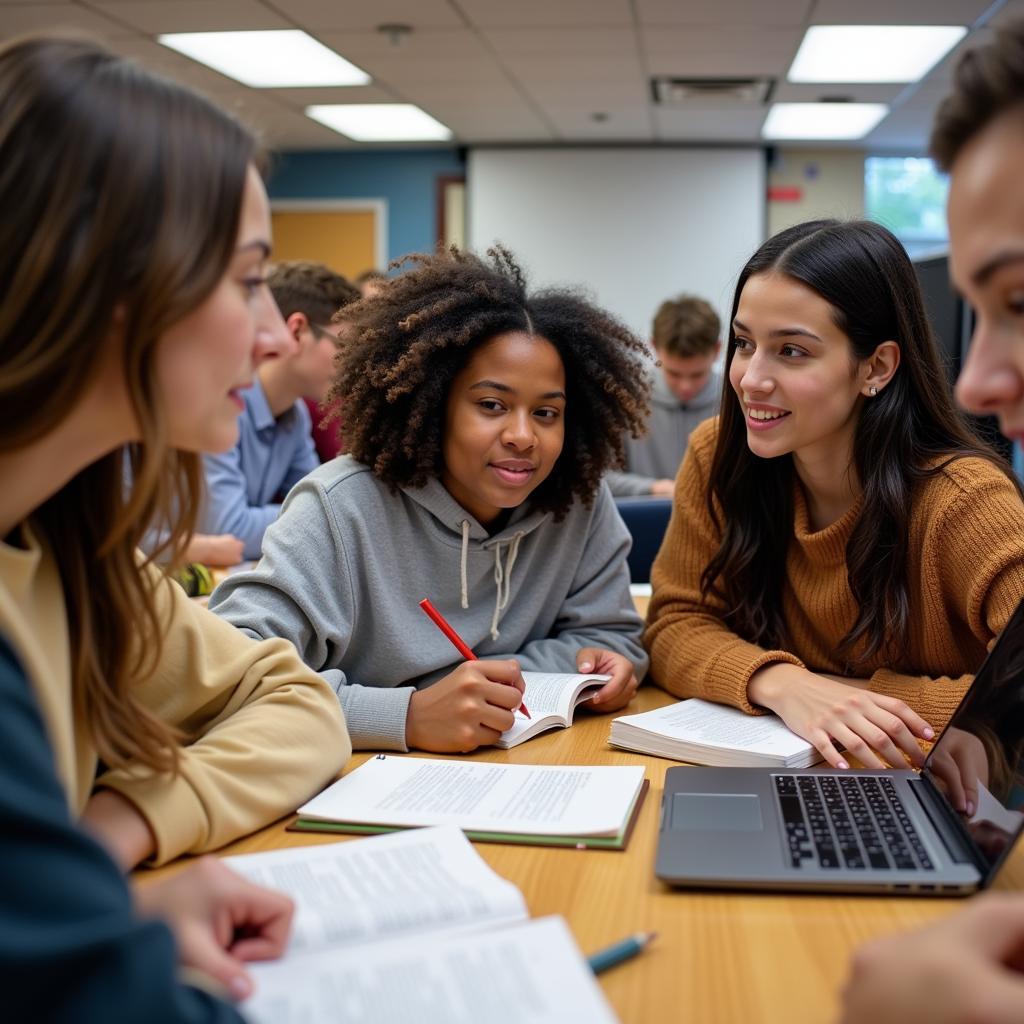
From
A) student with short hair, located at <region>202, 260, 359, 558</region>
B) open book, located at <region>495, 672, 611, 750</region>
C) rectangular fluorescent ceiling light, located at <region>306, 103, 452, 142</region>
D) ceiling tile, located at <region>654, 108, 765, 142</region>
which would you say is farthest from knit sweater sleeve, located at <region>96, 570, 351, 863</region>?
ceiling tile, located at <region>654, 108, 765, 142</region>

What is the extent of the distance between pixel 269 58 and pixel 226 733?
505 cm

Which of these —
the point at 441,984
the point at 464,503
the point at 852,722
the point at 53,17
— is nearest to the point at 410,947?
the point at 441,984

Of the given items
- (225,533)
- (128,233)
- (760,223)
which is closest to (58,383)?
(128,233)

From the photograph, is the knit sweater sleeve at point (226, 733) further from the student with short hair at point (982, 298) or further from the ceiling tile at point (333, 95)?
the ceiling tile at point (333, 95)

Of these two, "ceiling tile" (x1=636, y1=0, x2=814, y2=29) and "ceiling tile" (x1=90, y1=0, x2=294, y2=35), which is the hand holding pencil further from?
"ceiling tile" (x1=90, y1=0, x2=294, y2=35)

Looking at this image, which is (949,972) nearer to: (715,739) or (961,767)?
(961,767)

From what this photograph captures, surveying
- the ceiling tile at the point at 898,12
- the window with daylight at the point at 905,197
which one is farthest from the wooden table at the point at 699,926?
the window with daylight at the point at 905,197

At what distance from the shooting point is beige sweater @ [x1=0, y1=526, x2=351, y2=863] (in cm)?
87

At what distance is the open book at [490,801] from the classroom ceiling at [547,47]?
3.84 metres

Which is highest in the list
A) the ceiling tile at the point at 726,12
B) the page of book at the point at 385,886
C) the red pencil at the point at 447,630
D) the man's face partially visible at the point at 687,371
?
the ceiling tile at the point at 726,12

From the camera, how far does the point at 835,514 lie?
1656 mm

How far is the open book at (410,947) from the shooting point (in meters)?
0.69

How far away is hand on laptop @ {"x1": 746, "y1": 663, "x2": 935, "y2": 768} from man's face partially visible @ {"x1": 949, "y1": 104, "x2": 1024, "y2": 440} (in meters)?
0.47

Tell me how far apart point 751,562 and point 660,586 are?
152 millimetres
